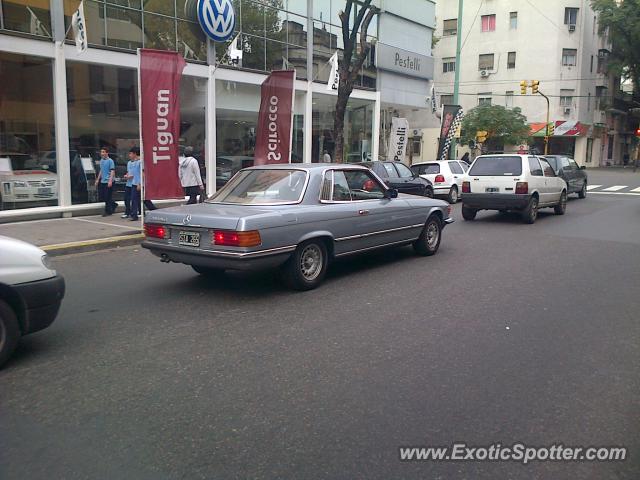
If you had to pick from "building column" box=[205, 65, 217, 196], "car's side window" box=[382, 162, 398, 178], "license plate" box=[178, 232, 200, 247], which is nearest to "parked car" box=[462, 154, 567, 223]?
"car's side window" box=[382, 162, 398, 178]

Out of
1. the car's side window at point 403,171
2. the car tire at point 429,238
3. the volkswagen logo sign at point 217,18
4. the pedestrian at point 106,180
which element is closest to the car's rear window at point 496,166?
the car's side window at point 403,171

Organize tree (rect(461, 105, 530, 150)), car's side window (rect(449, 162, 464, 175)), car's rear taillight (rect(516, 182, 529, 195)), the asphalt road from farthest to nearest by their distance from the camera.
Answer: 1. tree (rect(461, 105, 530, 150))
2. car's side window (rect(449, 162, 464, 175))
3. car's rear taillight (rect(516, 182, 529, 195))
4. the asphalt road

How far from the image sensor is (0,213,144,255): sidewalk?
10.0 meters

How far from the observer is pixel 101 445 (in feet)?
10.8

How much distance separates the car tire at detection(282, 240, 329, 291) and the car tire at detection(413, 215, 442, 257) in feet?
8.18

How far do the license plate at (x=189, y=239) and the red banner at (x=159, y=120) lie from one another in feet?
18.0

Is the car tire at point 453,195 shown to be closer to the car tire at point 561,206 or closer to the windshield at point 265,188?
the car tire at point 561,206

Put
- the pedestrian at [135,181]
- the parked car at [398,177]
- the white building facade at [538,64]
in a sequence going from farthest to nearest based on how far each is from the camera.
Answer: the white building facade at [538,64], the parked car at [398,177], the pedestrian at [135,181]

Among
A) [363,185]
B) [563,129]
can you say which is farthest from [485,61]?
[363,185]

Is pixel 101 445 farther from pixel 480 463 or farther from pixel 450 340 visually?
pixel 450 340

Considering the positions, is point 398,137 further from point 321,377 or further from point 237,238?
point 321,377

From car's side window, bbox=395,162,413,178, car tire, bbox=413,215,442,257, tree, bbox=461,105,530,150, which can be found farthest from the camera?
tree, bbox=461,105,530,150

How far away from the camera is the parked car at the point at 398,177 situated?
56.1ft

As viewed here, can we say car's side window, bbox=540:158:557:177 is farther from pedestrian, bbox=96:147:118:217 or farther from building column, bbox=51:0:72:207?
building column, bbox=51:0:72:207
